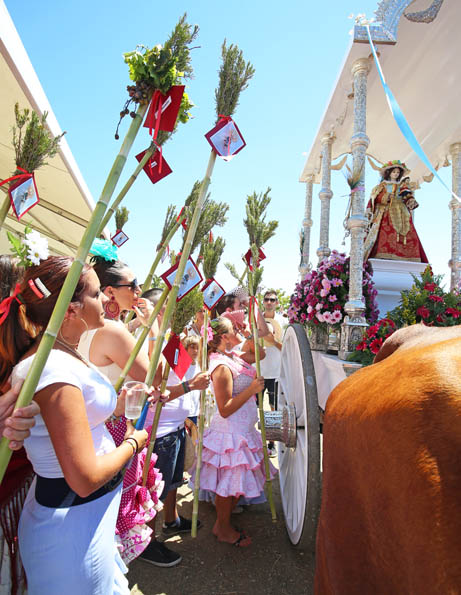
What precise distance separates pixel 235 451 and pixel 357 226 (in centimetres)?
240

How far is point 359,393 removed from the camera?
1.14 m

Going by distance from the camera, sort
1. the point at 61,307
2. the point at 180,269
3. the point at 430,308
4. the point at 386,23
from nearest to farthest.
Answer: the point at 61,307
the point at 180,269
the point at 430,308
the point at 386,23

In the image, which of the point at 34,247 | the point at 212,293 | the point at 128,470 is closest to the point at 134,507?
the point at 128,470

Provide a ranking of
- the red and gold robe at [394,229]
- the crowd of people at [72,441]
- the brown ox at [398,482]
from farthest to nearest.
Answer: the red and gold robe at [394,229], the crowd of people at [72,441], the brown ox at [398,482]

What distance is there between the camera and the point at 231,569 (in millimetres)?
2420

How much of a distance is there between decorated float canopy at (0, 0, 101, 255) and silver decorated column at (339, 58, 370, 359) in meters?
2.74

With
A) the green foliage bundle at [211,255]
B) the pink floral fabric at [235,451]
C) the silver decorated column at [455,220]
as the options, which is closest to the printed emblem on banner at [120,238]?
the green foliage bundle at [211,255]

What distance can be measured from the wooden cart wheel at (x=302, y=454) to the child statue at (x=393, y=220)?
2.59 metres

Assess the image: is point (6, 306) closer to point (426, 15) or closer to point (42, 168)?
point (426, 15)

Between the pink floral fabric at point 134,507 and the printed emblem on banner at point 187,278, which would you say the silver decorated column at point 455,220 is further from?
the pink floral fabric at point 134,507

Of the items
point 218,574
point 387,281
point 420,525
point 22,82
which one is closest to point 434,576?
point 420,525

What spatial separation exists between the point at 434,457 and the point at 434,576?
0.21 metres

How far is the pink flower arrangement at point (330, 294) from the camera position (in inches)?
146

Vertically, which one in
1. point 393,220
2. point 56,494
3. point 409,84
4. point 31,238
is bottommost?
point 56,494
